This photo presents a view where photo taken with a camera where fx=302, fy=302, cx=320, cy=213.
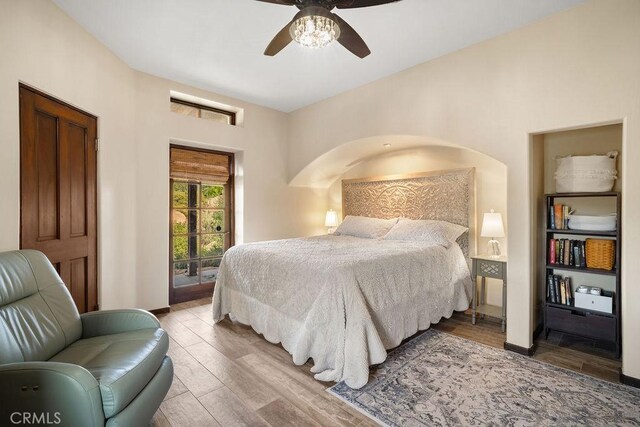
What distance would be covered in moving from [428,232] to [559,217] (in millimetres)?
1188

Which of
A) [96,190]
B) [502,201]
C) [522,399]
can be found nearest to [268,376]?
[522,399]

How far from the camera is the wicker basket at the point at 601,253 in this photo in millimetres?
2385

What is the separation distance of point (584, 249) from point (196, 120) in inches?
170

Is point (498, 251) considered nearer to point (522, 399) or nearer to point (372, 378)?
point (522, 399)

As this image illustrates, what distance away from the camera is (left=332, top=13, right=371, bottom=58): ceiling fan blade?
198 centimetres

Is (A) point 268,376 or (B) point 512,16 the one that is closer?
(A) point 268,376

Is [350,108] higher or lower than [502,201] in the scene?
higher

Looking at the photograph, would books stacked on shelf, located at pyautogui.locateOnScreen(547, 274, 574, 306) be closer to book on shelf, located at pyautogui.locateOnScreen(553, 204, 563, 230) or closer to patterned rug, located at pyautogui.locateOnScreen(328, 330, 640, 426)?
book on shelf, located at pyautogui.locateOnScreen(553, 204, 563, 230)

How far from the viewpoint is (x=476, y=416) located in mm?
1766

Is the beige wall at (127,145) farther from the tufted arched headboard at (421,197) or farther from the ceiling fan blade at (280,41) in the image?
the ceiling fan blade at (280,41)

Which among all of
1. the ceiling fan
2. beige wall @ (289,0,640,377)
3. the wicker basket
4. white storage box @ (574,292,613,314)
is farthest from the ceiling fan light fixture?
white storage box @ (574,292,613,314)

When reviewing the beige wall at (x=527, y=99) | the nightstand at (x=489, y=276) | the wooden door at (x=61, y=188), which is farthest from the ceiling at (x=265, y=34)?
the nightstand at (x=489, y=276)

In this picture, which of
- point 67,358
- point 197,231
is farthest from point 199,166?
point 67,358

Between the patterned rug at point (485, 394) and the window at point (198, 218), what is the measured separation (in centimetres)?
280
